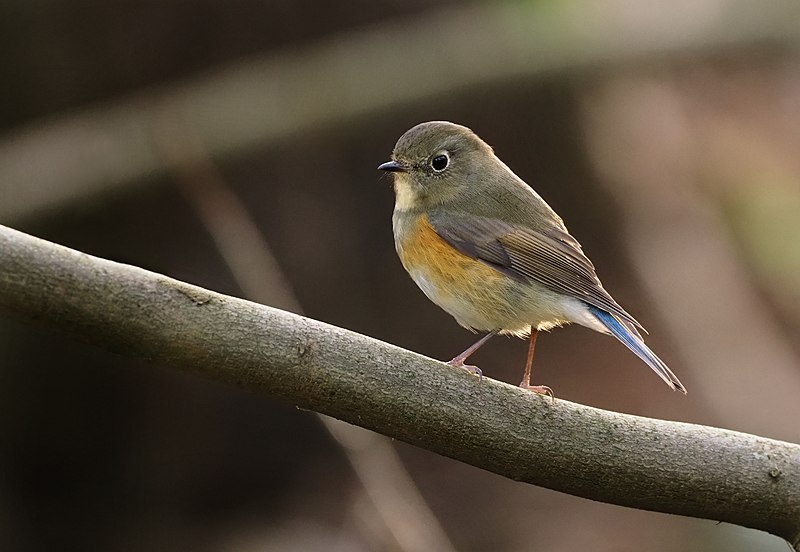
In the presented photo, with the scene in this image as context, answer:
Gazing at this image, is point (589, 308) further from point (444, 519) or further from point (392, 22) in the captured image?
point (392, 22)

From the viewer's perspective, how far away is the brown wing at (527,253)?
3977 millimetres

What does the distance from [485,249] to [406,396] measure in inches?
52.9

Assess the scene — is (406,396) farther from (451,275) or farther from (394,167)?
(394,167)

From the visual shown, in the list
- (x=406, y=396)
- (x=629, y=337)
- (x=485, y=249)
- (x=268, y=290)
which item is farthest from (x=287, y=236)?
(x=406, y=396)

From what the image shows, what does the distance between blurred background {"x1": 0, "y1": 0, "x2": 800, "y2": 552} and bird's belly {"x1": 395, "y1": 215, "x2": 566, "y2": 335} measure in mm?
1481

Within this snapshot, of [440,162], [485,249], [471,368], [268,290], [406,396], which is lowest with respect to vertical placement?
[406,396]

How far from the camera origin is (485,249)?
4.02 metres

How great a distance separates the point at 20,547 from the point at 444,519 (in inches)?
99.7

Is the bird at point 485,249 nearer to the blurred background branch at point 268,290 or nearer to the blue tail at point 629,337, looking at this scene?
the blue tail at point 629,337

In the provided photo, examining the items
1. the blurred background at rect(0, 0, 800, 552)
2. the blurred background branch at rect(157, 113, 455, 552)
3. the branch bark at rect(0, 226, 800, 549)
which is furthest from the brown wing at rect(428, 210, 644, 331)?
the blurred background at rect(0, 0, 800, 552)

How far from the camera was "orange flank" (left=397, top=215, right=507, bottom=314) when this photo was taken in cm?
394

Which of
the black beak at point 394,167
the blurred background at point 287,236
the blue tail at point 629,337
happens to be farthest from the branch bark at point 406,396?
the blurred background at point 287,236

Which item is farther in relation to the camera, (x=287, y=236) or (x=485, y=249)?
(x=287, y=236)

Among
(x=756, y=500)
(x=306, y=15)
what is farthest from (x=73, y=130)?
(x=756, y=500)
